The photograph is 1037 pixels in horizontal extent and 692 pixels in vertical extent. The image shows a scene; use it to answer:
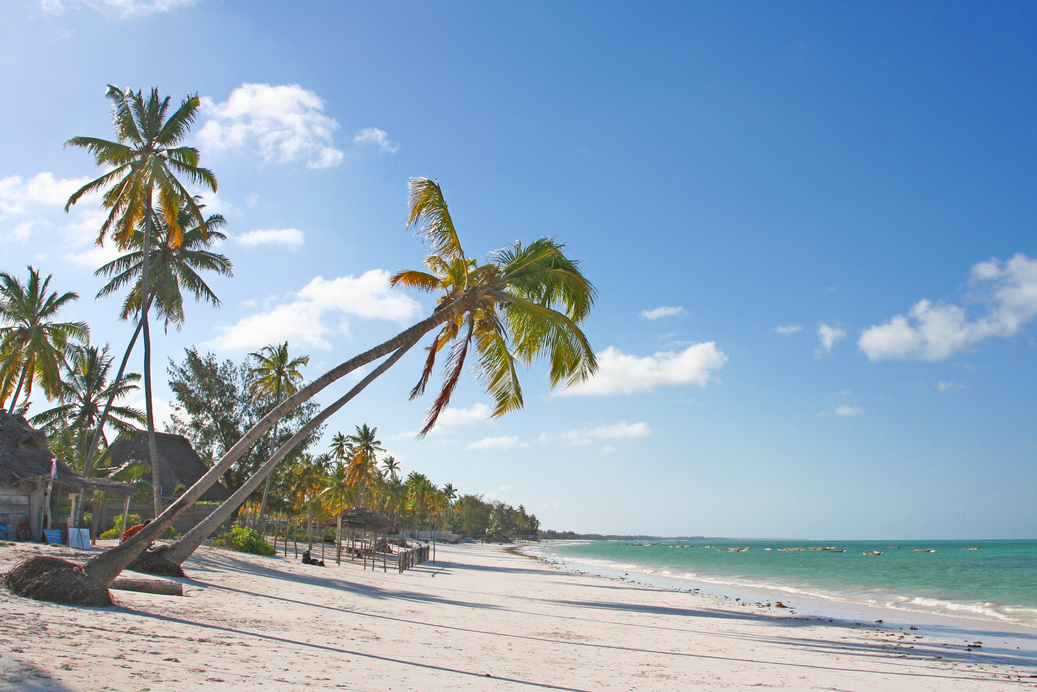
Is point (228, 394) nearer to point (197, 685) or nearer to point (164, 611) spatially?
point (164, 611)

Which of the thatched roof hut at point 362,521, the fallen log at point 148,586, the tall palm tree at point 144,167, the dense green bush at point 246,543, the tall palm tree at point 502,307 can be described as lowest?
the dense green bush at point 246,543

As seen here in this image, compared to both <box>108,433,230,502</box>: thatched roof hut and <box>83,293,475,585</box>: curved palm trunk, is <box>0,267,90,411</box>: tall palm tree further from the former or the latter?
<box>83,293,475,585</box>: curved palm trunk

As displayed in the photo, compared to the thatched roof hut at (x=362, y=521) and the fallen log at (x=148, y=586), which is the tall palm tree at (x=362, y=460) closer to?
the thatched roof hut at (x=362, y=521)

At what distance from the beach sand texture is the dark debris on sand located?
251 millimetres

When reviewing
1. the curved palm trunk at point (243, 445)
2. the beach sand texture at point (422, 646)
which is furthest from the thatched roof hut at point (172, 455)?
the curved palm trunk at point (243, 445)

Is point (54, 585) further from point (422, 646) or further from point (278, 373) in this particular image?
point (278, 373)

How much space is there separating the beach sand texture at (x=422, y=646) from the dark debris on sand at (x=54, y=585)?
9.9 inches

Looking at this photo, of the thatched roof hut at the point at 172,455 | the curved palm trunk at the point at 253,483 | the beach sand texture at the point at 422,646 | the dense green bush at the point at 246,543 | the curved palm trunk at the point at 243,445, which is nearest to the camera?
the beach sand texture at the point at 422,646

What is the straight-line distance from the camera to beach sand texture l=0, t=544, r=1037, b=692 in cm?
544

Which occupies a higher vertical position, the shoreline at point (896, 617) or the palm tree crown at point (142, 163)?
the palm tree crown at point (142, 163)

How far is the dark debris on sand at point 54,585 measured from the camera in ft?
24.1

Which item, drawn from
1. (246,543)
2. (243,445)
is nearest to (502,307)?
(243,445)

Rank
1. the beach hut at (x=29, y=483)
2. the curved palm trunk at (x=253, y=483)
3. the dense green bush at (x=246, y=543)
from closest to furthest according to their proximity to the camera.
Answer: the curved palm trunk at (x=253, y=483)
the beach hut at (x=29, y=483)
the dense green bush at (x=246, y=543)

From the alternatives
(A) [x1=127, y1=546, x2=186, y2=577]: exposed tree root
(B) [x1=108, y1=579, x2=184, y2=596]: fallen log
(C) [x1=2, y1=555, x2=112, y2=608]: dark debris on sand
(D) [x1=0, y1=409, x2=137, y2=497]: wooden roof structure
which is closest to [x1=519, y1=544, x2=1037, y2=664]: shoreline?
(B) [x1=108, y1=579, x2=184, y2=596]: fallen log
